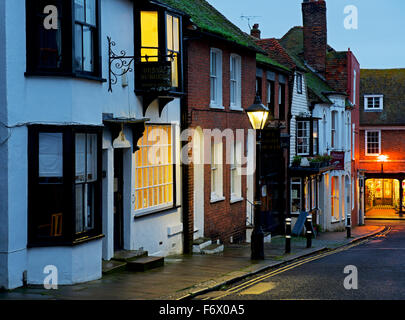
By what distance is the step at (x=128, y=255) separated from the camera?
13984 mm

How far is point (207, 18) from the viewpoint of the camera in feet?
68.0

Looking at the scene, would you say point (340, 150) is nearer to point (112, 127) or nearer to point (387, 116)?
point (387, 116)

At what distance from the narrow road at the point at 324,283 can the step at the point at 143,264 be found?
217cm

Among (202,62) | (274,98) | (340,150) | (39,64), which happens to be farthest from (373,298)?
(340,150)

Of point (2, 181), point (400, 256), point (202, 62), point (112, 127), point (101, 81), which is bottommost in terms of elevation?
point (400, 256)


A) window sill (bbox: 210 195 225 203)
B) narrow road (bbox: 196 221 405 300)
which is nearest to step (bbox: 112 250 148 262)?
narrow road (bbox: 196 221 405 300)

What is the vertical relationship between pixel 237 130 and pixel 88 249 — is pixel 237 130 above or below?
above

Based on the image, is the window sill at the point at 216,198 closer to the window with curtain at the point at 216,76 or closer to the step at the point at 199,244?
the step at the point at 199,244

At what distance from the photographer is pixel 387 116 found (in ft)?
161

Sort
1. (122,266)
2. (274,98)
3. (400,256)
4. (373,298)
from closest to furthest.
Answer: (373,298), (122,266), (400,256), (274,98)

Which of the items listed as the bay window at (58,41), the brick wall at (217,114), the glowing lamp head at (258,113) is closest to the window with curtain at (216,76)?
the brick wall at (217,114)

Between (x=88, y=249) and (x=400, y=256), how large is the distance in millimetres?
10425

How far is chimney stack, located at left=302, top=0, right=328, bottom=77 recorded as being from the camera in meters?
35.8

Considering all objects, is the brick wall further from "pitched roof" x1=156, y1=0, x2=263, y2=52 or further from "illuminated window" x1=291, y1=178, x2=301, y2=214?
"illuminated window" x1=291, y1=178, x2=301, y2=214
